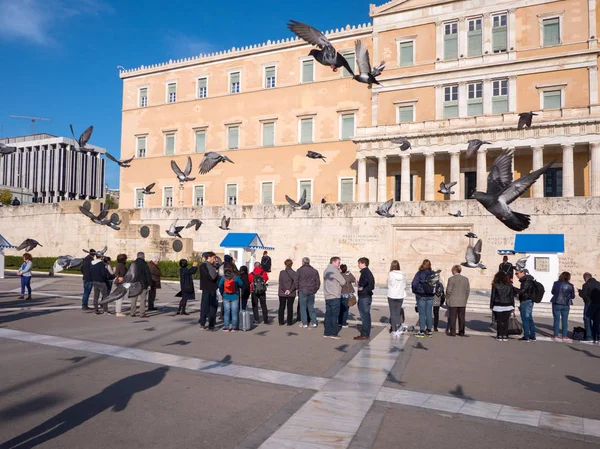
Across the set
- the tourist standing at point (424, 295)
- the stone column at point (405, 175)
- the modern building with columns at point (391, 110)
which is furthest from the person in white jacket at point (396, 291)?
the stone column at point (405, 175)

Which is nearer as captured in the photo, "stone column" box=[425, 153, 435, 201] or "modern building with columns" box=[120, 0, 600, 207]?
"modern building with columns" box=[120, 0, 600, 207]

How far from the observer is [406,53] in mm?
38906

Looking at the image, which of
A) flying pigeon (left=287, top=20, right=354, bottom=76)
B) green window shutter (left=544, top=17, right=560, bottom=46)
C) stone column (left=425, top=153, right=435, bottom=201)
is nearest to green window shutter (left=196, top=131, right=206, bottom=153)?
stone column (left=425, top=153, right=435, bottom=201)

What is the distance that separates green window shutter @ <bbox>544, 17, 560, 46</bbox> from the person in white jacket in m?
31.7

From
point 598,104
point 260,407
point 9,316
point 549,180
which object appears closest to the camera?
point 260,407

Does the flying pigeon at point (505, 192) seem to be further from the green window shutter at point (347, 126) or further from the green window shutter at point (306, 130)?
the green window shutter at point (306, 130)

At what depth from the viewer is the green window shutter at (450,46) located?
37.3 meters

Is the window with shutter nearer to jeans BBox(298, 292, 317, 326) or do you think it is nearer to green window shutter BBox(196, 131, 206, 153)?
green window shutter BBox(196, 131, 206, 153)

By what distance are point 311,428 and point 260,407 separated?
0.95 meters

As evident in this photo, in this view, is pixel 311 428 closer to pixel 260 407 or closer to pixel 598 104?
pixel 260 407

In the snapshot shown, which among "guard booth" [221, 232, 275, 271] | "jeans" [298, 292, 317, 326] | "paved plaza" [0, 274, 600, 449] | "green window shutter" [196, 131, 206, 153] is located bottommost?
"paved plaza" [0, 274, 600, 449]

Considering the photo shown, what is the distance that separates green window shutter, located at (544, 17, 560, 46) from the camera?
3453 centimetres

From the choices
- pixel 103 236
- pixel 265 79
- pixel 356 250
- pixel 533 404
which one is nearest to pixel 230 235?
pixel 356 250

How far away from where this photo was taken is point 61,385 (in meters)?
6.86
